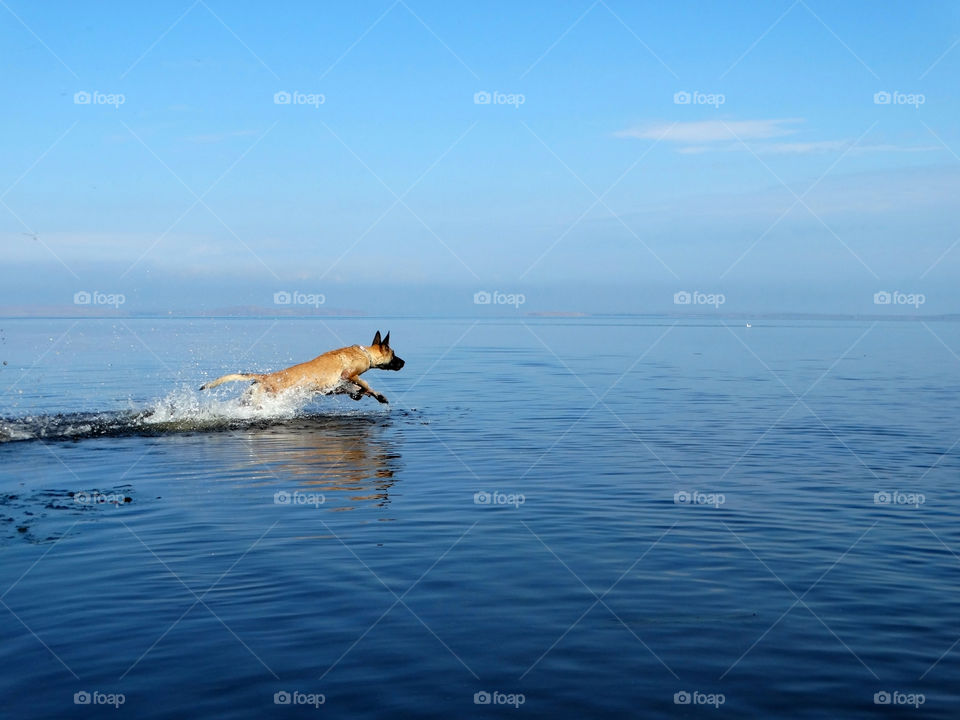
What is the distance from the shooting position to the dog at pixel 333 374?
2384 centimetres

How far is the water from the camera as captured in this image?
264 inches

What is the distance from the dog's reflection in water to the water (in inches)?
3.8

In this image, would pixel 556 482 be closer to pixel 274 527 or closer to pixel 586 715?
pixel 274 527

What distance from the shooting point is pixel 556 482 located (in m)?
14.7

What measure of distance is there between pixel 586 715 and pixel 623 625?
5.90 feet

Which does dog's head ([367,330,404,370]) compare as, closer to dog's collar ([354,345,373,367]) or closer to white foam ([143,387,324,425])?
dog's collar ([354,345,373,367])

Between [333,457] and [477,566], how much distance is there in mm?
8046

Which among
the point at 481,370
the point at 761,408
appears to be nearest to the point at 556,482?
the point at 761,408

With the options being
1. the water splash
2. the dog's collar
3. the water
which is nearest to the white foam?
the water splash

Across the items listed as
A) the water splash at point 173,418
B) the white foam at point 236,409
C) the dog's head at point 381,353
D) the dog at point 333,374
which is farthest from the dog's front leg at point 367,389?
the white foam at point 236,409

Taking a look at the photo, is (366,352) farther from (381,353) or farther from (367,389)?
(367,389)

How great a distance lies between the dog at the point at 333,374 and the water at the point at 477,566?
151cm

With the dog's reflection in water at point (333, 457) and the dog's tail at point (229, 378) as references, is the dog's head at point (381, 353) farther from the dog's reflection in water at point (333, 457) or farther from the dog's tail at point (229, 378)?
the dog's tail at point (229, 378)

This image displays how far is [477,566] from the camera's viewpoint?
977 cm
